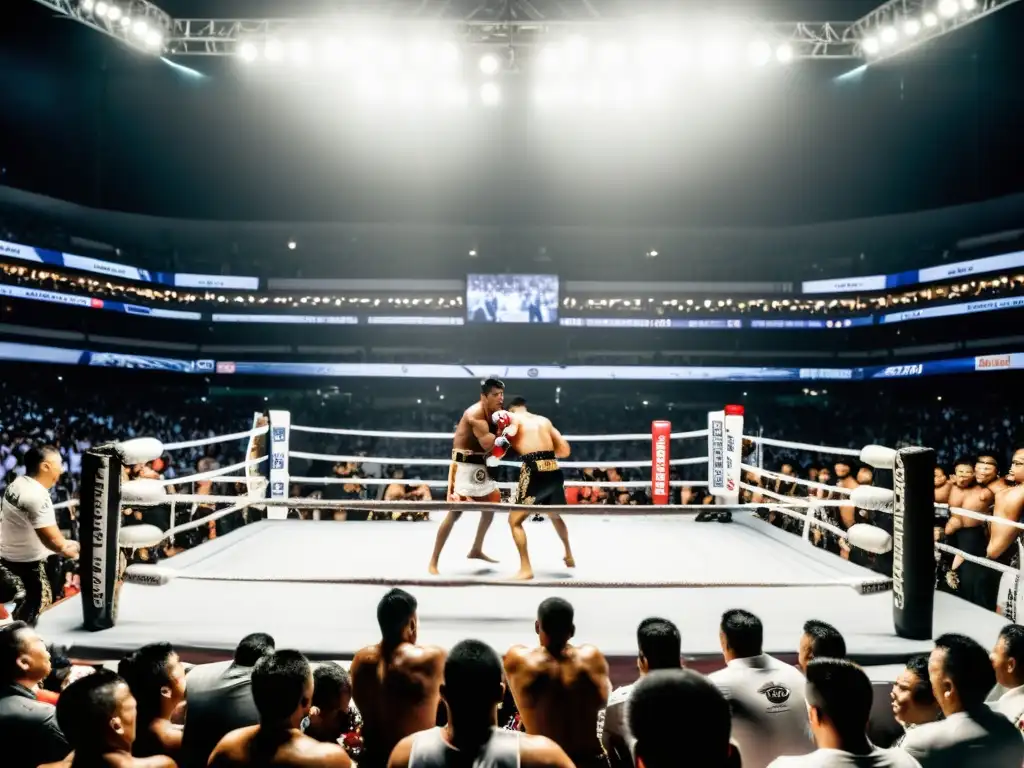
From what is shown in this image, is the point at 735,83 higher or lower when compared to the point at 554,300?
higher

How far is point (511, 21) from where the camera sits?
7.53 meters

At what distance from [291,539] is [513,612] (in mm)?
2614

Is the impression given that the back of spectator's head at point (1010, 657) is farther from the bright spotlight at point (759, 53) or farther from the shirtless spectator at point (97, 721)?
the bright spotlight at point (759, 53)

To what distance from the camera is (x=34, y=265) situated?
16812mm

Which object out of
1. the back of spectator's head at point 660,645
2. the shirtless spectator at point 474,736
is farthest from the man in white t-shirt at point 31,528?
the back of spectator's head at point 660,645

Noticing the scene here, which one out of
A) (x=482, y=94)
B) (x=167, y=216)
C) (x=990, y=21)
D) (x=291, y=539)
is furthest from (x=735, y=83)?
(x=167, y=216)

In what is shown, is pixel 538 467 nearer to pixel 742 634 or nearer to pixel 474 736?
pixel 742 634

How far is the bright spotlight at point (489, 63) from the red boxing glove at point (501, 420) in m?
5.47

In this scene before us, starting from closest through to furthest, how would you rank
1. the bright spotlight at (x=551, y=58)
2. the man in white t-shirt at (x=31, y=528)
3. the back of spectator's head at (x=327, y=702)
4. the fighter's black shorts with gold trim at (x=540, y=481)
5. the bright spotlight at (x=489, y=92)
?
the back of spectator's head at (x=327, y=702), the man in white t-shirt at (x=31, y=528), the fighter's black shorts with gold trim at (x=540, y=481), the bright spotlight at (x=551, y=58), the bright spotlight at (x=489, y=92)

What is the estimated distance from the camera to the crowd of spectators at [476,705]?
1.46 m

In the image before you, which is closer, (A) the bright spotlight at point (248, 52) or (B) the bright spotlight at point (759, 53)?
(B) the bright spotlight at point (759, 53)

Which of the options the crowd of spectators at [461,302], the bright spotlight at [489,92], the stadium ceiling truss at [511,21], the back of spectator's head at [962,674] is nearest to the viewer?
the back of spectator's head at [962,674]

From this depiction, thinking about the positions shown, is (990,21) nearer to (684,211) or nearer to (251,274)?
(684,211)

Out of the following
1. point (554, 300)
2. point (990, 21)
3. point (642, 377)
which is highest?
point (990, 21)
